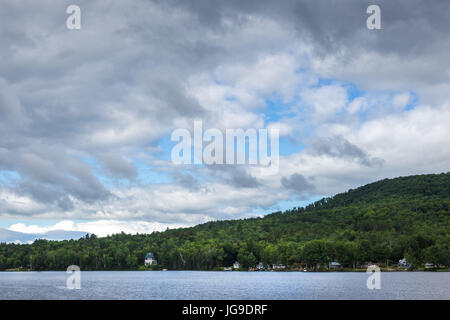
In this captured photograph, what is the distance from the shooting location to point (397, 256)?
198m

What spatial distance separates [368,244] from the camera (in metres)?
199
